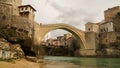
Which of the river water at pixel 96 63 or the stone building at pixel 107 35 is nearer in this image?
the river water at pixel 96 63

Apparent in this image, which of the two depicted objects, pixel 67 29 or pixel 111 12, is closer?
pixel 67 29

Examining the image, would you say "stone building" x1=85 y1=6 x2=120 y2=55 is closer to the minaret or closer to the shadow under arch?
the shadow under arch

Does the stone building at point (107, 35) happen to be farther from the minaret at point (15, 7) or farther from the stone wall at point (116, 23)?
the minaret at point (15, 7)

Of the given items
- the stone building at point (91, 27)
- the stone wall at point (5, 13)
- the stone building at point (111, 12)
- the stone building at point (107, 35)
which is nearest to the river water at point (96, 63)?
the stone wall at point (5, 13)

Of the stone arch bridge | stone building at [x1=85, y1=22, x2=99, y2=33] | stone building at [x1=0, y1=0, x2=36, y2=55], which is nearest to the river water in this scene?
stone building at [x1=0, y1=0, x2=36, y2=55]

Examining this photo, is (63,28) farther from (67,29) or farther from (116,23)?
(116,23)

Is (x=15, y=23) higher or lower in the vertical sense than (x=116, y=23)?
lower

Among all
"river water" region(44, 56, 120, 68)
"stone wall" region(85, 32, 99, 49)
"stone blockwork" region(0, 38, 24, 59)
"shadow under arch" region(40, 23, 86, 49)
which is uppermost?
"shadow under arch" region(40, 23, 86, 49)

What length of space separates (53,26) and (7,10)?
22230 millimetres

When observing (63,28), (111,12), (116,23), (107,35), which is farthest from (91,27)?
(63,28)

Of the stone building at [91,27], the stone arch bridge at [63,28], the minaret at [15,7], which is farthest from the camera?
the stone building at [91,27]

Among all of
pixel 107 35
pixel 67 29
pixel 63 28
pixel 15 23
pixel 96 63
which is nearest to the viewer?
pixel 15 23

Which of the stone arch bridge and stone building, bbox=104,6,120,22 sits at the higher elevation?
stone building, bbox=104,6,120,22

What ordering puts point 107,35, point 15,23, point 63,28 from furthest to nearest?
point 107,35 < point 63,28 < point 15,23
